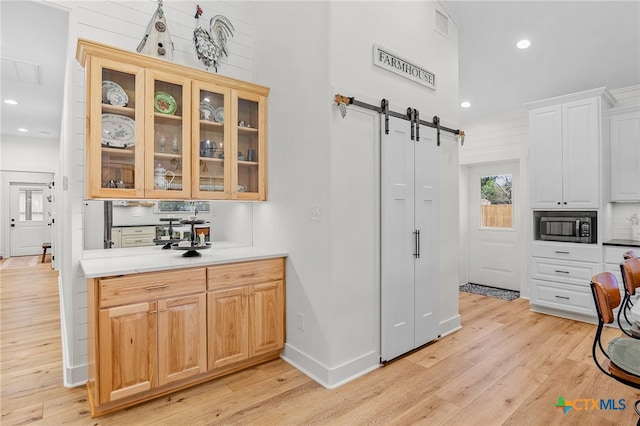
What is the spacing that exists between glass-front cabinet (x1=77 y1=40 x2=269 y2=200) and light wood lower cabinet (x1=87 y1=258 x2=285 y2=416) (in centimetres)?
72

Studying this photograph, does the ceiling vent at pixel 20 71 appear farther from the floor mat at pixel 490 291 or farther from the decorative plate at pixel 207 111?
the floor mat at pixel 490 291

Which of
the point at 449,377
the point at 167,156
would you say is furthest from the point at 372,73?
the point at 449,377

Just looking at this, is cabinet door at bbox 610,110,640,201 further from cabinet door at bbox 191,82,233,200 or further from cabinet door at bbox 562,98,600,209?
cabinet door at bbox 191,82,233,200

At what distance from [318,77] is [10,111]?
700cm

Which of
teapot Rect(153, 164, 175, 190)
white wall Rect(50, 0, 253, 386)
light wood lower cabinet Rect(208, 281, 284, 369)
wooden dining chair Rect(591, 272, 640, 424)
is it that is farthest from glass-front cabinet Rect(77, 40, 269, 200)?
wooden dining chair Rect(591, 272, 640, 424)

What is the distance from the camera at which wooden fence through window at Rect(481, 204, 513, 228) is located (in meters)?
5.61

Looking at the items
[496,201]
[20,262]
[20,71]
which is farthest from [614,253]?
[20,262]

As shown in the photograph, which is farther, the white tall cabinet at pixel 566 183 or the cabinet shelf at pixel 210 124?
the white tall cabinet at pixel 566 183

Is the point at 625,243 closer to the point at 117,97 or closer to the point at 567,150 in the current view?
the point at 567,150

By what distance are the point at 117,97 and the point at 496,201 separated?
558cm

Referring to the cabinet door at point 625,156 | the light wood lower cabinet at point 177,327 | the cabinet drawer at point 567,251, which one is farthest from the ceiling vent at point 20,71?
the cabinet door at point 625,156

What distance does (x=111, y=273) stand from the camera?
2.19 m

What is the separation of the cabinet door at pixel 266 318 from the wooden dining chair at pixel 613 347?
2.19 m

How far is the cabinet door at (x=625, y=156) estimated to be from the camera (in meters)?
4.10
